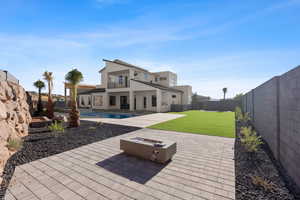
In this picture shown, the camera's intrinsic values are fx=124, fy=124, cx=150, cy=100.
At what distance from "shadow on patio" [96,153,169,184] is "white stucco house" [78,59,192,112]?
45.1 ft

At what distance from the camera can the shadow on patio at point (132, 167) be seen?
291cm

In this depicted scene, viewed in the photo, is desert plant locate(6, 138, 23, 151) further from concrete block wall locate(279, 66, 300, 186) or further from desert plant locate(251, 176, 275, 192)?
concrete block wall locate(279, 66, 300, 186)

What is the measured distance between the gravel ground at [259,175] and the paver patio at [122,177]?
17cm

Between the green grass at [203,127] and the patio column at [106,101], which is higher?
the patio column at [106,101]

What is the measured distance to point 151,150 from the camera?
11.7 feet

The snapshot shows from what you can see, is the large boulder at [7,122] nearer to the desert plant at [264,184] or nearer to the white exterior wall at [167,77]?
the desert plant at [264,184]

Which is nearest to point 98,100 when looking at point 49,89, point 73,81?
point 49,89

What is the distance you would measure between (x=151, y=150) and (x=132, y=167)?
669 mm

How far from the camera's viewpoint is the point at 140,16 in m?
8.01

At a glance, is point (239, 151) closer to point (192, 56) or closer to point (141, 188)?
point (141, 188)

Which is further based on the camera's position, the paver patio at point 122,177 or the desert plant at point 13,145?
the desert plant at point 13,145

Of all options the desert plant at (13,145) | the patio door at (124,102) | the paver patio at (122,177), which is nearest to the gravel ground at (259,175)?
the paver patio at (122,177)

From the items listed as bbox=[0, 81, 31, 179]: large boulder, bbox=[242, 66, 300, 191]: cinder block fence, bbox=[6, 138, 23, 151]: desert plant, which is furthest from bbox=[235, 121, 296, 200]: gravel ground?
bbox=[6, 138, 23, 151]: desert plant

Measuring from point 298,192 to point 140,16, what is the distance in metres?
9.77
